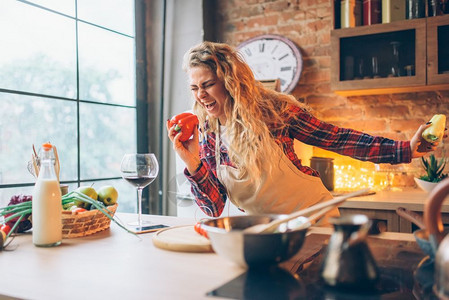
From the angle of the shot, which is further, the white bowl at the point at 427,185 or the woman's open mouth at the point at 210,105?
the white bowl at the point at 427,185

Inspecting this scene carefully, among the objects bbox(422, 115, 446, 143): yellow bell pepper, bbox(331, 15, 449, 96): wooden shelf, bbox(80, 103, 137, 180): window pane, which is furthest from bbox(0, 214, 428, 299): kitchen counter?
bbox(80, 103, 137, 180): window pane

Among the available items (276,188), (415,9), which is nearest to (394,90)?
(415,9)

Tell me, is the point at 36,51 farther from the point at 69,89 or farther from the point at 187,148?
the point at 187,148

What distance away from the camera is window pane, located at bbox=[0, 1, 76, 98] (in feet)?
7.62

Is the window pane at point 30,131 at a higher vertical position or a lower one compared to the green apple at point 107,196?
higher

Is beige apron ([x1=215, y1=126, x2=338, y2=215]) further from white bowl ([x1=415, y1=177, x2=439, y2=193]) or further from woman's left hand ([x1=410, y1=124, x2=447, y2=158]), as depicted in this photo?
white bowl ([x1=415, y1=177, x2=439, y2=193])

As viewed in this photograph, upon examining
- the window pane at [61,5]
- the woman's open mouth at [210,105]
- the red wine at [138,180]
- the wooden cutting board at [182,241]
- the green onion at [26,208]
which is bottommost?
the wooden cutting board at [182,241]

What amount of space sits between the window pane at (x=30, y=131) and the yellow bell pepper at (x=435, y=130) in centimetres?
206

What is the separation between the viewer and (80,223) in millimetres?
1205

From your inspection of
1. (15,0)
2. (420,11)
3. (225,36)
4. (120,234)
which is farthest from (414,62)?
(15,0)

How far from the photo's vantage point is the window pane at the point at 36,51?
232 centimetres

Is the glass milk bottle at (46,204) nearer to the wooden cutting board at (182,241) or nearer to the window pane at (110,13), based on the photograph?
the wooden cutting board at (182,241)

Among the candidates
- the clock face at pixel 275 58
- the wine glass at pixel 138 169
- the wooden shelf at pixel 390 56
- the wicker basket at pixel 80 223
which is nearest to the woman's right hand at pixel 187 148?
the wine glass at pixel 138 169

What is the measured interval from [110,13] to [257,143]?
1.98 m
